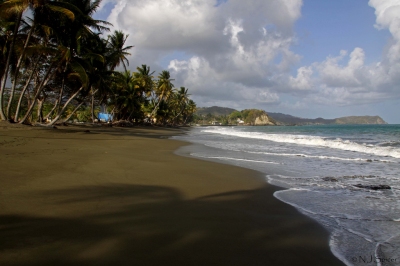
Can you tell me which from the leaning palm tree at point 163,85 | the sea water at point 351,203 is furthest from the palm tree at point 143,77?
the sea water at point 351,203

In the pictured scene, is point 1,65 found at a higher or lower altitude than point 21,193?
higher

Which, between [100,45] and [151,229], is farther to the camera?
[100,45]

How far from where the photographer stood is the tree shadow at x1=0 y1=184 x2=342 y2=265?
238 centimetres

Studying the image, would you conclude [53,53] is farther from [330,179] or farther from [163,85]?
[163,85]

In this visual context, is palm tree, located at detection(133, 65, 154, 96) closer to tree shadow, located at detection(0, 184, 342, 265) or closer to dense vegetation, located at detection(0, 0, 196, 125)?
dense vegetation, located at detection(0, 0, 196, 125)

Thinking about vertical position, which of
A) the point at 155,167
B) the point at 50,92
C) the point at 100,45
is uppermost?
the point at 100,45

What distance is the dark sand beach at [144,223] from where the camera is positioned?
2.42m

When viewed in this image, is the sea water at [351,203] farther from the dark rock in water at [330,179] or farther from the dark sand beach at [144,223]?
the dark sand beach at [144,223]

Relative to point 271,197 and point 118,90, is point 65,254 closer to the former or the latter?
point 271,197

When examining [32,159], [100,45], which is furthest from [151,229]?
[100,45]

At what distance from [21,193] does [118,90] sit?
37.6 meters

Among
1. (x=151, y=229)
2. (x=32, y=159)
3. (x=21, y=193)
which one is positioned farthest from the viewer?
(x=32, y=159)

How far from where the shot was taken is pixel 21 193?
150 inches

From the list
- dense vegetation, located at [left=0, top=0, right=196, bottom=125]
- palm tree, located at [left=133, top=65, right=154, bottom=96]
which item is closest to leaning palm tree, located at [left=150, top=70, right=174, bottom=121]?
palm tree, located at [left=133, top=65, right=154, bottom=96]
